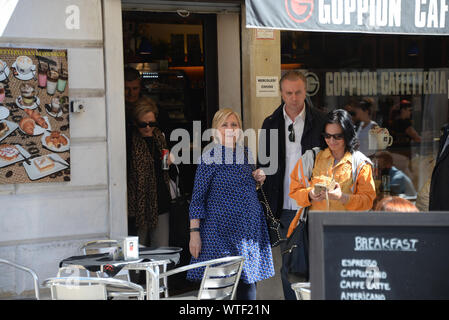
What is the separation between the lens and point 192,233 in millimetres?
4812

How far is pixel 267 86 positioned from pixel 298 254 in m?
2.43

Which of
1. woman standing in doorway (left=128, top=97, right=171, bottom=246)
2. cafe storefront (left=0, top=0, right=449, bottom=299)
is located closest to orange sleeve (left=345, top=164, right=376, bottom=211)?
cafe storefront (left=0, top=0, right=449, bottom=299)

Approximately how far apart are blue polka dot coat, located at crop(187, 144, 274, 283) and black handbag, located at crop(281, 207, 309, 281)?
18.2 inches

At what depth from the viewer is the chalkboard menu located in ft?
9.41

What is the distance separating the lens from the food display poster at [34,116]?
208 inches

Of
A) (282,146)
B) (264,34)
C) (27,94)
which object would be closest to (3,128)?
(27,94)

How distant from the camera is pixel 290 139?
17.3 feet

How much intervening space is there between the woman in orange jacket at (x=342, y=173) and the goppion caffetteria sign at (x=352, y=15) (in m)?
0.70

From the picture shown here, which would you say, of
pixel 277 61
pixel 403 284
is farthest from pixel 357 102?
pixel 403 284

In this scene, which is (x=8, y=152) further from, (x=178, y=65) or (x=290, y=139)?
(x=178, y=65)

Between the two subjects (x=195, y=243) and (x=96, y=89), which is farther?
(x=96, y=89)

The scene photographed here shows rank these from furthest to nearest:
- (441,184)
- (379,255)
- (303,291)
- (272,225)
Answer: (272,225) → (441,184) → (303,291) → (379,255)

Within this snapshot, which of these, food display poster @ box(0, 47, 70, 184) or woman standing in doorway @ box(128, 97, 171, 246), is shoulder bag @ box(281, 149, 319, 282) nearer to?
woman standing in doorway @ box(128, 97, 171, 246)

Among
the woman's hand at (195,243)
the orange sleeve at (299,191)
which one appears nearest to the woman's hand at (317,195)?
the orange sleeve at (299,191)
